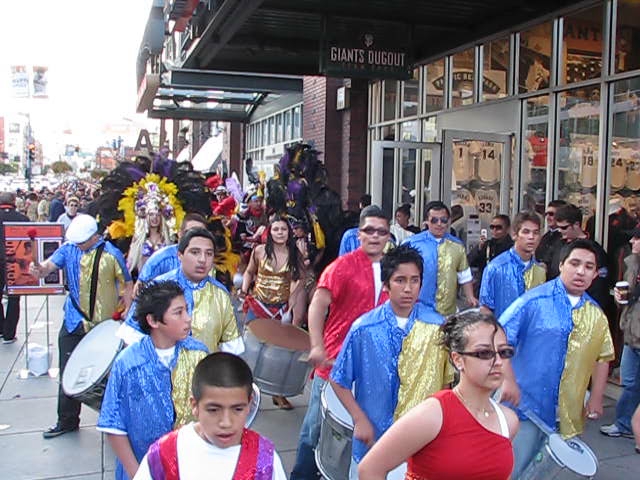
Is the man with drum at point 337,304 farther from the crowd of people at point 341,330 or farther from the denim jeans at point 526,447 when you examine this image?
the denim jeans at point 526,447

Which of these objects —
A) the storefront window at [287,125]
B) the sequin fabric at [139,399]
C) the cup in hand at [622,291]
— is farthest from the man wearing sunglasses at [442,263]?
the storefront window at [287,125]

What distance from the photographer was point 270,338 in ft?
17.2

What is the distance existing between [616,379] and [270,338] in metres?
3.68

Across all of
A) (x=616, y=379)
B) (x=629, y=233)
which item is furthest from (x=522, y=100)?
(x=616, y=379)

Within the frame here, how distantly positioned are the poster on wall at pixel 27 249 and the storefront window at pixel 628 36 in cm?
598

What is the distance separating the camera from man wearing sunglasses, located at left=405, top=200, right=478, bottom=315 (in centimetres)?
632

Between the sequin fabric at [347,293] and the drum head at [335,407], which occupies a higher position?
the sequin fabric at [347,293]

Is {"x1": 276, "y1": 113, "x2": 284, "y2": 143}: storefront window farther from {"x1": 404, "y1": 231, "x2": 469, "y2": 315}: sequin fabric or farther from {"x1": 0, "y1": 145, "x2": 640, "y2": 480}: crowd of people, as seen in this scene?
{"x1": 404, "y1": 231, "x2": 469, "y2": 315}: sequin fabric

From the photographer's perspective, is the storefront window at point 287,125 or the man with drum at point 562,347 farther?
the storefront window at point 287,125

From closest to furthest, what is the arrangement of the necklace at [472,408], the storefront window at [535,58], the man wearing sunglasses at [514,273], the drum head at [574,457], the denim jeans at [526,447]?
the necklace at [472,408], the drum head at [574,457], the denim jeans at [526,447], the man wearing sunglasses at [514,273], the storefront window at [535,58]

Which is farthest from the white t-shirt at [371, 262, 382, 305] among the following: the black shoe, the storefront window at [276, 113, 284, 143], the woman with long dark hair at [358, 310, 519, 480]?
the storefront window at [276, 113, 284, 143]

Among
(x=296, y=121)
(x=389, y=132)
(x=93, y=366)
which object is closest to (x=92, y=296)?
(x=93, y=366)

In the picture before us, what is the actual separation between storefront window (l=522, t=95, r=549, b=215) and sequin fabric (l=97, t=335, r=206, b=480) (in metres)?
6.40

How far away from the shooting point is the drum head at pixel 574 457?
9.88 feet
